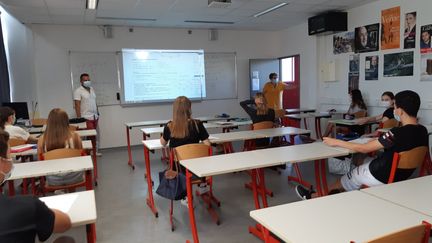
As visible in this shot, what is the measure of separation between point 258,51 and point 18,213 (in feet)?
25.8

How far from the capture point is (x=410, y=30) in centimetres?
520

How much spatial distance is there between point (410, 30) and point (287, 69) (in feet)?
12.0

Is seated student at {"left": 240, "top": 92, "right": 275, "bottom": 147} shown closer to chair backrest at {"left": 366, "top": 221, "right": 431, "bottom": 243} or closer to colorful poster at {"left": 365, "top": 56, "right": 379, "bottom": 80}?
colorful poster at {"left": 365, "top": 56, "right": 379, "bottom": 80}

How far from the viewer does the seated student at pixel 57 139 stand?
3.07 metres

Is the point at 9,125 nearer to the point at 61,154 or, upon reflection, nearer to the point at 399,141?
the point at 61,154

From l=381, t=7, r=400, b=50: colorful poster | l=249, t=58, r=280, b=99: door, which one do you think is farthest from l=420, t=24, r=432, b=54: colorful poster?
l=249, t=58, r=280, b=99: door

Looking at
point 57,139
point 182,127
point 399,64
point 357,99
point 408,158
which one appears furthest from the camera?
point 357,99

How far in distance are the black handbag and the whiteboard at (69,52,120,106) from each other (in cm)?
467

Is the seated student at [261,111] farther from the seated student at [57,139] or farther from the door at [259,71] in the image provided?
the door at [259,71]

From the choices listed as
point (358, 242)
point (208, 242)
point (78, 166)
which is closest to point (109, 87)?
point (78, 166)

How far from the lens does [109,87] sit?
7.09 meters

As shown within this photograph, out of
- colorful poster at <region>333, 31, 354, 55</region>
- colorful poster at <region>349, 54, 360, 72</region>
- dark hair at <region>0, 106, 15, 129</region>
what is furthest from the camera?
colorful poster at <region>333, 31, 354, 55</region>

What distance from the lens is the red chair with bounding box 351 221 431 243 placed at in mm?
1134

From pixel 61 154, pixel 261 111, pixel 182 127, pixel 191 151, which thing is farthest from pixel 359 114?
pixel 61 154
